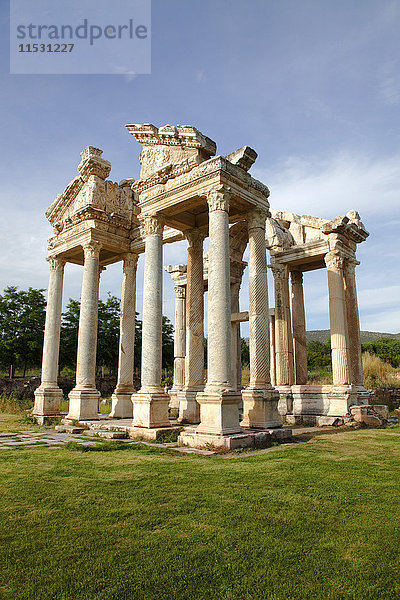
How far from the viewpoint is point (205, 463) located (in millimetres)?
8820

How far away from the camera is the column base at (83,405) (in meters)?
16.0

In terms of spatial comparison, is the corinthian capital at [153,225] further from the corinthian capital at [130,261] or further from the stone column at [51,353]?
the stone column at [51,353]

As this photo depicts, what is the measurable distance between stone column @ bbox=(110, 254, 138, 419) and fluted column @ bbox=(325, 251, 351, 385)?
8.37 m

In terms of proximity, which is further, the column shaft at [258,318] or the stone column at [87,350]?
the stone column at [87,350]

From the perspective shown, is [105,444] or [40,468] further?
[105,444]

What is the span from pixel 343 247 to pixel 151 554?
16.4m

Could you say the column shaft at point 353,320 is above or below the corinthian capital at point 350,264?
below

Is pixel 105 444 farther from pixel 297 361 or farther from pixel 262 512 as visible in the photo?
pixel 297 361

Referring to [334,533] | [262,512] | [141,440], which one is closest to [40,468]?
[141,440]

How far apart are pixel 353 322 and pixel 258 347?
785 centimetres

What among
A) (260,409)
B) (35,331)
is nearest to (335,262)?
(260,409)

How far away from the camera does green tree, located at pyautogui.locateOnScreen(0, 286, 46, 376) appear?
1355 inches

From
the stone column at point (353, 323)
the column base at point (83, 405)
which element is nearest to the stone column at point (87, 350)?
the column base at point (83, 405)

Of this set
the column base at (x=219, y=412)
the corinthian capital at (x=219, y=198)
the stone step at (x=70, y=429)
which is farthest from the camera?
the stone step at (x=70, y=429)
